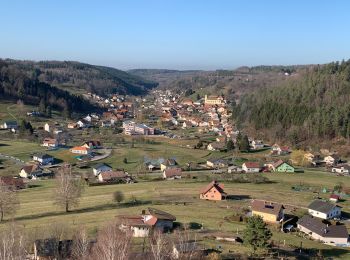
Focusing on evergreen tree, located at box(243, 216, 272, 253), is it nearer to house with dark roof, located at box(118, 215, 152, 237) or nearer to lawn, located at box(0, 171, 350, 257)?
lawn, located at box(0, 171, 350, 257)

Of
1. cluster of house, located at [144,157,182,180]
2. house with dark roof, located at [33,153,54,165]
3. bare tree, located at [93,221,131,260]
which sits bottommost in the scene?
house with dark roof, located at [33,153,54,165]

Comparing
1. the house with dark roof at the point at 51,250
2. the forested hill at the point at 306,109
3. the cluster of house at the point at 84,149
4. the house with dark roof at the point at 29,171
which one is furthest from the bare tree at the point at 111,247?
the forested hill at the point at 306,109

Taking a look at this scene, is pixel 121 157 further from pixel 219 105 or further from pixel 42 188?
pixel 219 105

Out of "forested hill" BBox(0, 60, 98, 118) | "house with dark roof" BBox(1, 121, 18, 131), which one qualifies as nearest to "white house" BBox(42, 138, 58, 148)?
"house with dark roof" BBox(1, 121, 18, 131)

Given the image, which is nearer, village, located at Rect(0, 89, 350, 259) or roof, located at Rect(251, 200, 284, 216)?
village, located at Rect(0, 89, 350, 259)

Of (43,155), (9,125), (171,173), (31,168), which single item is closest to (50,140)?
(43,155)

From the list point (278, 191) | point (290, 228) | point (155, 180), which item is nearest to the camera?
point (290, 228)

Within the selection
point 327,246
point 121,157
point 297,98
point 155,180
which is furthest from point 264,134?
point 327,246
